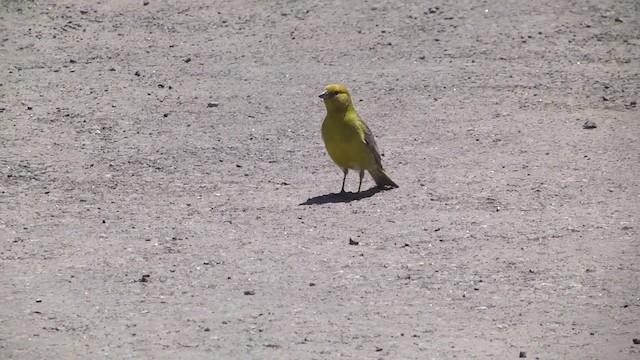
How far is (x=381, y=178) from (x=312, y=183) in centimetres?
61

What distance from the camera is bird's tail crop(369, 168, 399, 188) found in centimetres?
990

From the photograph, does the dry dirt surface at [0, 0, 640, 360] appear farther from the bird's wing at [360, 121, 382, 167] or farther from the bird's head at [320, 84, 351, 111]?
the bird's head at [320, 84, 351, 111]

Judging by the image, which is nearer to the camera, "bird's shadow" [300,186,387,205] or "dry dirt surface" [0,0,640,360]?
"dry dirt surface" [0,0,640,360]

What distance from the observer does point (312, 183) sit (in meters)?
10.1

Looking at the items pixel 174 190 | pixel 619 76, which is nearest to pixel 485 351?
pixel 174 190

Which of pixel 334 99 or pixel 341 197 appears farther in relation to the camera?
pixel 334 99

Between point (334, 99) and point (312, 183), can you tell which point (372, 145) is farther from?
point (312, 183)

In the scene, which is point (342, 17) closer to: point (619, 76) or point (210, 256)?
point (619, 76)

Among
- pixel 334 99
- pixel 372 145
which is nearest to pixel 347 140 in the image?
pixel 372 145

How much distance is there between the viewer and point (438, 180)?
9.92 metres

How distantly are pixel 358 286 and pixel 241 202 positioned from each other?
2.04m

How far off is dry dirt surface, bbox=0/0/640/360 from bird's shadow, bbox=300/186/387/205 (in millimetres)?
34

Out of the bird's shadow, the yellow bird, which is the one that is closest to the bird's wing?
the yellow bird

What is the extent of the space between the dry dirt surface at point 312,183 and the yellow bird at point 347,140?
0.80ft
